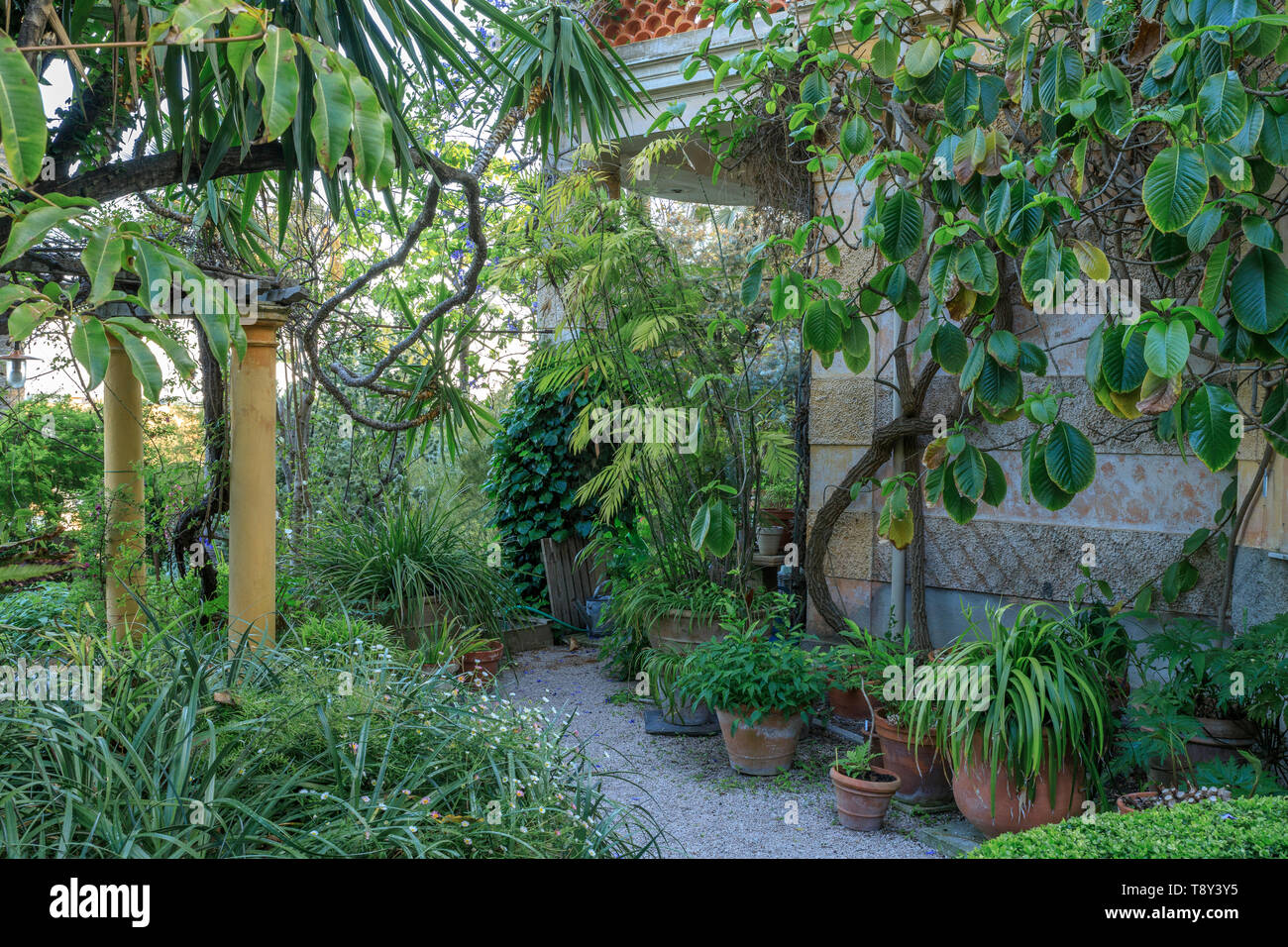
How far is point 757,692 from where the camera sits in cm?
411

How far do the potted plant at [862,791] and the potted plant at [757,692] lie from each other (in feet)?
1.44

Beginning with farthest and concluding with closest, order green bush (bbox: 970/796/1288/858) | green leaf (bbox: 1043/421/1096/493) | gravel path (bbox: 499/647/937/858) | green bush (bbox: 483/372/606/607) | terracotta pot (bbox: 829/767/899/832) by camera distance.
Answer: green bush (bbox: 483/372/606/607), terracotta pot (bbox: 829/767/899/832), gravel path (bbox: 499/647/937/858), green leaf (bbox: 1043/421/1096/493), green bush (bbox: 970/796/1288/858)

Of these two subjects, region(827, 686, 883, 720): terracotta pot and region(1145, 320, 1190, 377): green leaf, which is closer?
region(1145, 320, 1190, 377): green leaf

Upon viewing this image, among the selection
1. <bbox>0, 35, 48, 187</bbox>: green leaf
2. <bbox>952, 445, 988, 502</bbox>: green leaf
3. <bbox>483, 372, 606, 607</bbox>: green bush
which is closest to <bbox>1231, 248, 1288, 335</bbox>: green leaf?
<bbox>952, 445, 988, 502</bbox>: green leaf

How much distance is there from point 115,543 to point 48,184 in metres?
1.72

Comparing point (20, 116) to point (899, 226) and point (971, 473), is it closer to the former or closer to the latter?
point (899, 226)

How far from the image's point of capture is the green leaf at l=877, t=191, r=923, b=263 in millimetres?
3049

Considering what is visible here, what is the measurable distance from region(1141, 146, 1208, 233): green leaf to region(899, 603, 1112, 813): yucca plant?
1668mm

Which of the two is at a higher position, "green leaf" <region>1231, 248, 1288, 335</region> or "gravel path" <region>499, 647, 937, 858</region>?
"green leaf" <region>1231, 248, 1288, 335</region>

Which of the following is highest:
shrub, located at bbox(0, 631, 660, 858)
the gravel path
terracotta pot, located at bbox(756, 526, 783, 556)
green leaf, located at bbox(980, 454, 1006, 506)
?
green leaf, located at bbox(980, 454, 1006, 506)

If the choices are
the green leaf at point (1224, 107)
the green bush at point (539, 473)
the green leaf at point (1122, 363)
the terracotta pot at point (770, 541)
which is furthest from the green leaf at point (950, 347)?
the green bush at point (539, 473)

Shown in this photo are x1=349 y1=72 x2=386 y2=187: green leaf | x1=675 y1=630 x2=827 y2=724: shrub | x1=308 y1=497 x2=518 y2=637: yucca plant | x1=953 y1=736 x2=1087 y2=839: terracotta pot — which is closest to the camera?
x1=349 y1=72 x2=386 y2=187: green leaf

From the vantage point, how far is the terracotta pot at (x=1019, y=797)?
11.0ft

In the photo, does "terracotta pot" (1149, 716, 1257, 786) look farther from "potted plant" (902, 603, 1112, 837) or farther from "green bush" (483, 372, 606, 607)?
"green bush" (483, 372, 606, 607)
